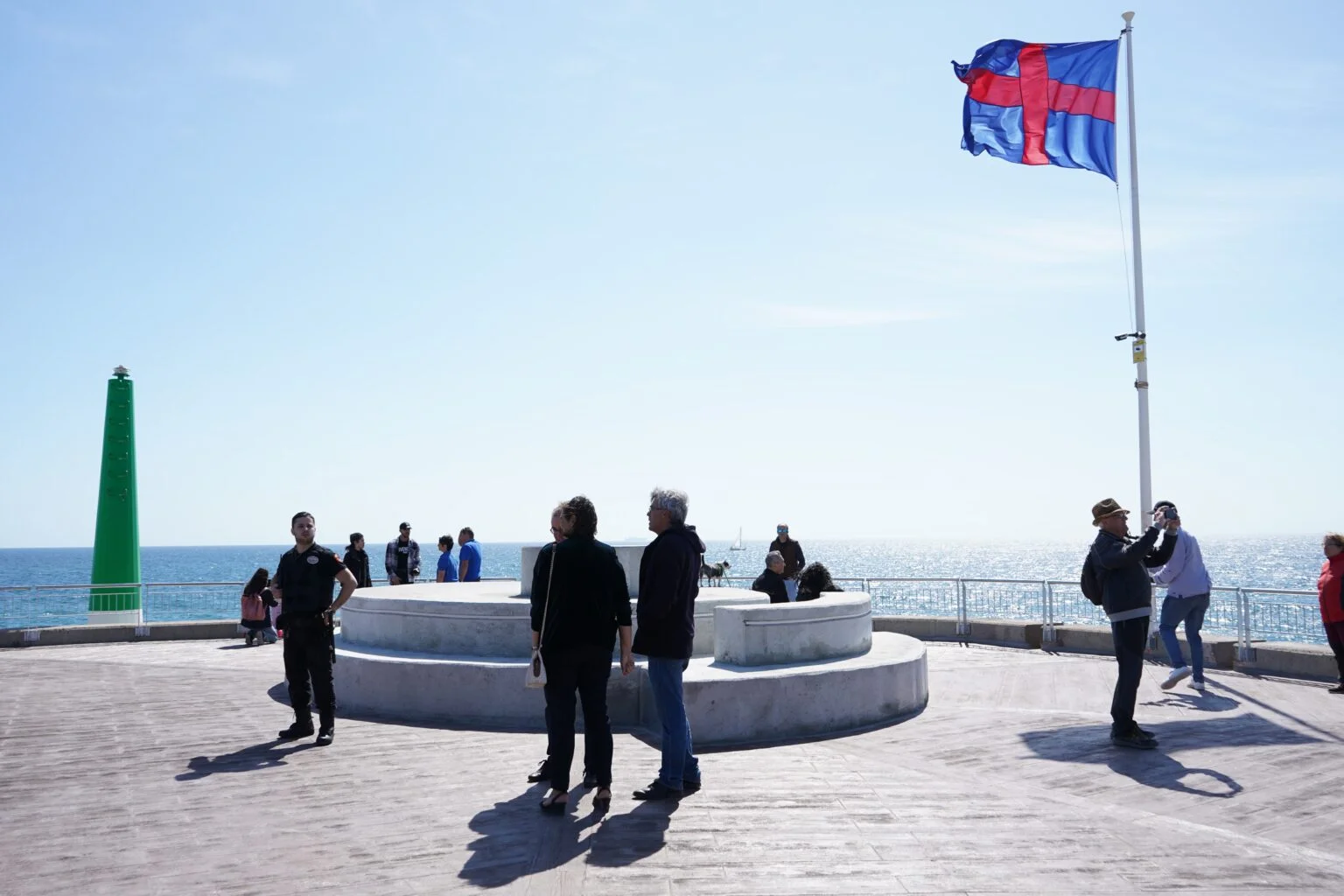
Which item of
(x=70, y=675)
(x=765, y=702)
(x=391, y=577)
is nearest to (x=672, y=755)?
(x=765, y=702)

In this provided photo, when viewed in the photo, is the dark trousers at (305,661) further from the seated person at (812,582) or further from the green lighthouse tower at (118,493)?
the green lighthouse tower at (118,493)

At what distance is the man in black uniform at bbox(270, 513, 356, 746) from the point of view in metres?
8.13

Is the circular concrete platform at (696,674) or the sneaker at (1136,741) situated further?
the circular concrete platform at (696,674)

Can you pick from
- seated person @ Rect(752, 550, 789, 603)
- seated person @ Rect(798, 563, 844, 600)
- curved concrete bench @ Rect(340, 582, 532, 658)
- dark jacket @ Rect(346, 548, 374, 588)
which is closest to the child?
dark jacket @ Rect(346, 548, 374, 588)

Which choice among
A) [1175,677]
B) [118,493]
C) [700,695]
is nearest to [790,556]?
[1175,677]

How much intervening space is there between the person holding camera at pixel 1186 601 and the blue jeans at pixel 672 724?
6010 mm

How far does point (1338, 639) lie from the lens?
9969mm

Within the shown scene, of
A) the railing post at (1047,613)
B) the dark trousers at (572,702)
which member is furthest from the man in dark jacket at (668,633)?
the railing post at (1047,613)

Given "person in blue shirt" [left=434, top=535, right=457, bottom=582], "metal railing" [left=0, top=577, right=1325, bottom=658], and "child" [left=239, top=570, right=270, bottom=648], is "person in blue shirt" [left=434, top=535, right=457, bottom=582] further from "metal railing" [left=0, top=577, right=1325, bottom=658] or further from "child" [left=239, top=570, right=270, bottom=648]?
"child" [left=239, top=570, right=270, bottom=648]

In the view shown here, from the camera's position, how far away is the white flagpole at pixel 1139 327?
12930mm

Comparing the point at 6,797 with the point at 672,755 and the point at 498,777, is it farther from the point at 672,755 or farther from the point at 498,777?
the point at 672,755

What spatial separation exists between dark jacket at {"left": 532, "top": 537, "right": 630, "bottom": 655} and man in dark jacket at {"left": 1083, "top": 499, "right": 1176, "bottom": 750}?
3.99 metres

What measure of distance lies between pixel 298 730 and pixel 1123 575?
6.74 metres

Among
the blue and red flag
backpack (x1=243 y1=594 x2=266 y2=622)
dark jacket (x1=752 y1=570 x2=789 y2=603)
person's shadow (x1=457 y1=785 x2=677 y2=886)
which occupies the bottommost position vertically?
person's shadow (x1=457 y1=785 x2=677 y2=886)
